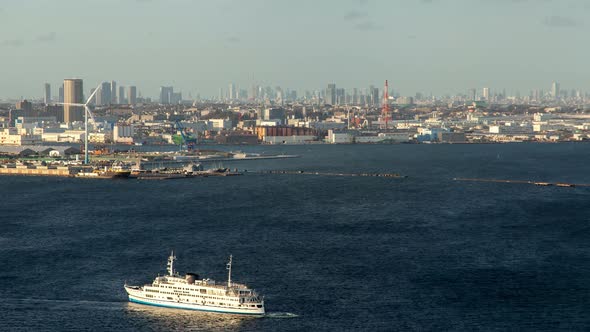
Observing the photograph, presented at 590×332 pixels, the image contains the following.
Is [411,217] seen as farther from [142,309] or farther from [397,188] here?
[142,309]

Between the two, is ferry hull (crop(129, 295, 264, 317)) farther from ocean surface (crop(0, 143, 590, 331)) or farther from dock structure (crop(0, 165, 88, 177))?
dock structure (crop(0, 165, 88, 177))

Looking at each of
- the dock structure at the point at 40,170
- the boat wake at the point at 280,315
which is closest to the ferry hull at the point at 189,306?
the boat wake at the point at 280,315

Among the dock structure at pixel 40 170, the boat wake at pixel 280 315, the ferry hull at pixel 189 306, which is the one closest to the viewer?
the boat wake at pixel 280 315

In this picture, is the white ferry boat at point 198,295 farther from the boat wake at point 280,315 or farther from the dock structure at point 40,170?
the dock structure at point 40,170

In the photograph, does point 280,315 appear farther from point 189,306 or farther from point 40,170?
point 40,170

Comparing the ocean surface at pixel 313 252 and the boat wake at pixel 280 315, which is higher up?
the ocean surface at pixel 313 252

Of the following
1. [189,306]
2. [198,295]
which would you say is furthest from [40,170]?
[198,295]
